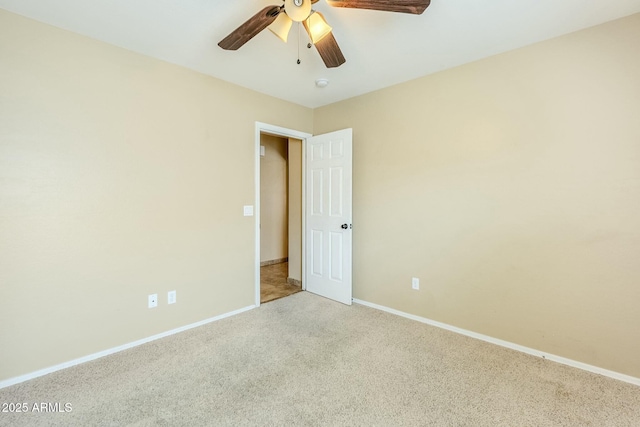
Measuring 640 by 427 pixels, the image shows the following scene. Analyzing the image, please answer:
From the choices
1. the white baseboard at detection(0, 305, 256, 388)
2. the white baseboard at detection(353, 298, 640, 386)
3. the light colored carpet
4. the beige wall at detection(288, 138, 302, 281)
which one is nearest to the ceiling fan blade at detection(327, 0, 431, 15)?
the light colored carpet

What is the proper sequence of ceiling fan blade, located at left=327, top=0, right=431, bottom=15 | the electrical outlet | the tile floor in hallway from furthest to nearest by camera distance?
the tile floor in hallway, the electrical outlet, ceiling fan blade, located at left=327, top=0, right=431, bottom=15

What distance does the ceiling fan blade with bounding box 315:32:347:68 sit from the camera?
177cm

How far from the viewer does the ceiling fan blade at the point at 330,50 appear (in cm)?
177

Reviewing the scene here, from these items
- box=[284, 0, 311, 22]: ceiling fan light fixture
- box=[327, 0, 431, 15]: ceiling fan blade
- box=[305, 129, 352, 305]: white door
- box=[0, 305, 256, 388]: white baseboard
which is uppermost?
box=[284, 0, 311, 22]: ceiling fan light fixture

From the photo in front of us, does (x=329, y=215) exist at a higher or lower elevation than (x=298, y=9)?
lower

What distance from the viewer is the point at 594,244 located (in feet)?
6.60

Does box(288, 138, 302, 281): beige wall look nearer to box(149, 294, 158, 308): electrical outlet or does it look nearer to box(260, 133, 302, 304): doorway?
box(260, 133, 302, 304): doorway

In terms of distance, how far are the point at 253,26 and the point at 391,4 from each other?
780 millimetres

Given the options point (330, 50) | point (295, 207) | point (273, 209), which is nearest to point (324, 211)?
point (295, 207)

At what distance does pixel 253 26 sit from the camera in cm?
164

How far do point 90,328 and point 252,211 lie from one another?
167 cm

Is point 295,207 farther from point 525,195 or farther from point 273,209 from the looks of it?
point 525,195

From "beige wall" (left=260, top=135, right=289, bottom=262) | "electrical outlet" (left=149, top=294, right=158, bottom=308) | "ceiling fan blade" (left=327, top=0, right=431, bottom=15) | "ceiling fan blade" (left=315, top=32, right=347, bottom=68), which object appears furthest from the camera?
"beige wall" (left=260, top=135, right=289, bottom=262)

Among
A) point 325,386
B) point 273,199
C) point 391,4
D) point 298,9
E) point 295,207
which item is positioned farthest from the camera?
point 273,199
